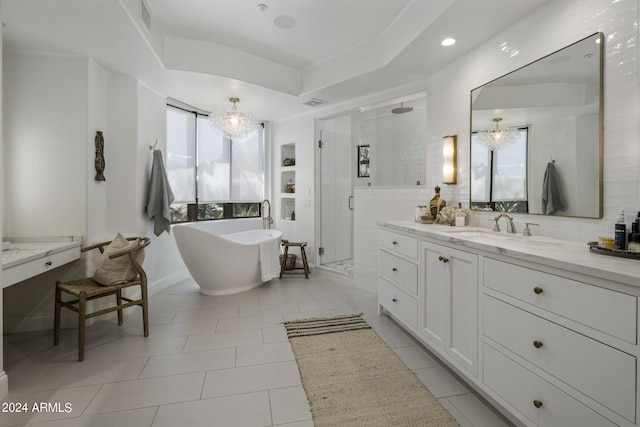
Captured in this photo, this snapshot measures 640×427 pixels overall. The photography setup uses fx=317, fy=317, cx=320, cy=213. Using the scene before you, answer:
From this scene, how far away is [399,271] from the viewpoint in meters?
2.75

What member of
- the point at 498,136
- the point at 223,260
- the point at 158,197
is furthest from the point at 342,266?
the point at 498,136

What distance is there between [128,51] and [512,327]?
3.55 meters

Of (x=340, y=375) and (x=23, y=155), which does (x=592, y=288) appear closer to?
(x=340, y=375)

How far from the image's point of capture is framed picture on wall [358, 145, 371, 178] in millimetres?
5102

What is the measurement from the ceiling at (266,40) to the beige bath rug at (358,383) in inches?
99.4

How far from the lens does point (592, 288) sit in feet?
3.87

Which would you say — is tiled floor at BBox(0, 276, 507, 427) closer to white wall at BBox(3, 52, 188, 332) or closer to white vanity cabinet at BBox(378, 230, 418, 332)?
white vanity cabinet at BBox(378, 230, 418, 332)

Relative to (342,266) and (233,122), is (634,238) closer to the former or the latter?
(342,266)

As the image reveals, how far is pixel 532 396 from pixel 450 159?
213cm

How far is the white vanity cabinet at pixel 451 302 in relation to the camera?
6.02 ft

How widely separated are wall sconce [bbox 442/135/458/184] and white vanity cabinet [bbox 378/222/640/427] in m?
1.04

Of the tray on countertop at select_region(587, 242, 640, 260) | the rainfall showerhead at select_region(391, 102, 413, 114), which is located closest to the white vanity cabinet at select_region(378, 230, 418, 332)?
the tray on countertop at select_region(587, 242, 640, 260)

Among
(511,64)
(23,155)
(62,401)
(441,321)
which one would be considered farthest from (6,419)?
(511,64)

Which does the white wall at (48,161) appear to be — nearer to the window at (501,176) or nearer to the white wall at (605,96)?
the white wall at (605,96)
